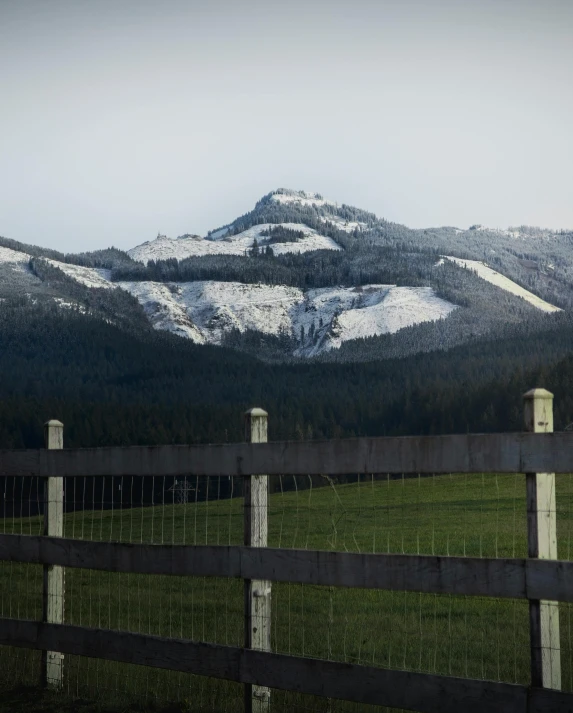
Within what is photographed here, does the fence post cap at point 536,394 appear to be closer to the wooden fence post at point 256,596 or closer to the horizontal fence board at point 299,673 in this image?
the horizontal fence board at point 299,673

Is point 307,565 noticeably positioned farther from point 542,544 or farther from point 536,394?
point 536,394

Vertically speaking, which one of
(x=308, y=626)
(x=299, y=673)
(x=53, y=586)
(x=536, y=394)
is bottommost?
(x=308, y=626)

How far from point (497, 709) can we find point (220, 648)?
2348 mm

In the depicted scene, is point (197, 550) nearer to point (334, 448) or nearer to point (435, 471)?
point (334, 448)

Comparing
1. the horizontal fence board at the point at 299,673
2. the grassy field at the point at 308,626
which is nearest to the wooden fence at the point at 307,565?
the horizontal fence board at the point at 299,673

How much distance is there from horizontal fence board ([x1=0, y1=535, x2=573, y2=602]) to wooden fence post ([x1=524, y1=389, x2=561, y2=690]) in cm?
14

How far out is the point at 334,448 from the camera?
752 cm

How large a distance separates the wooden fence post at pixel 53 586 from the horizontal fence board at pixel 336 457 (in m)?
0.21

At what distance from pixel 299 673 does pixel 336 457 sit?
1.57 meters

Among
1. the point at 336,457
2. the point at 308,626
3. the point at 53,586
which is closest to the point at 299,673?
the point at 336,457

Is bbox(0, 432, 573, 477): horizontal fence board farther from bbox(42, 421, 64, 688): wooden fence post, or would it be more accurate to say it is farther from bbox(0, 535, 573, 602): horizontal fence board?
bbox(0, 535, 573, 602): horizontal fence board

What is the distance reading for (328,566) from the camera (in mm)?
7320

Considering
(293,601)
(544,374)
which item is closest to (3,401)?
(544,374)

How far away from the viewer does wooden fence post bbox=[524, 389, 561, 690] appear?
6.39 m
